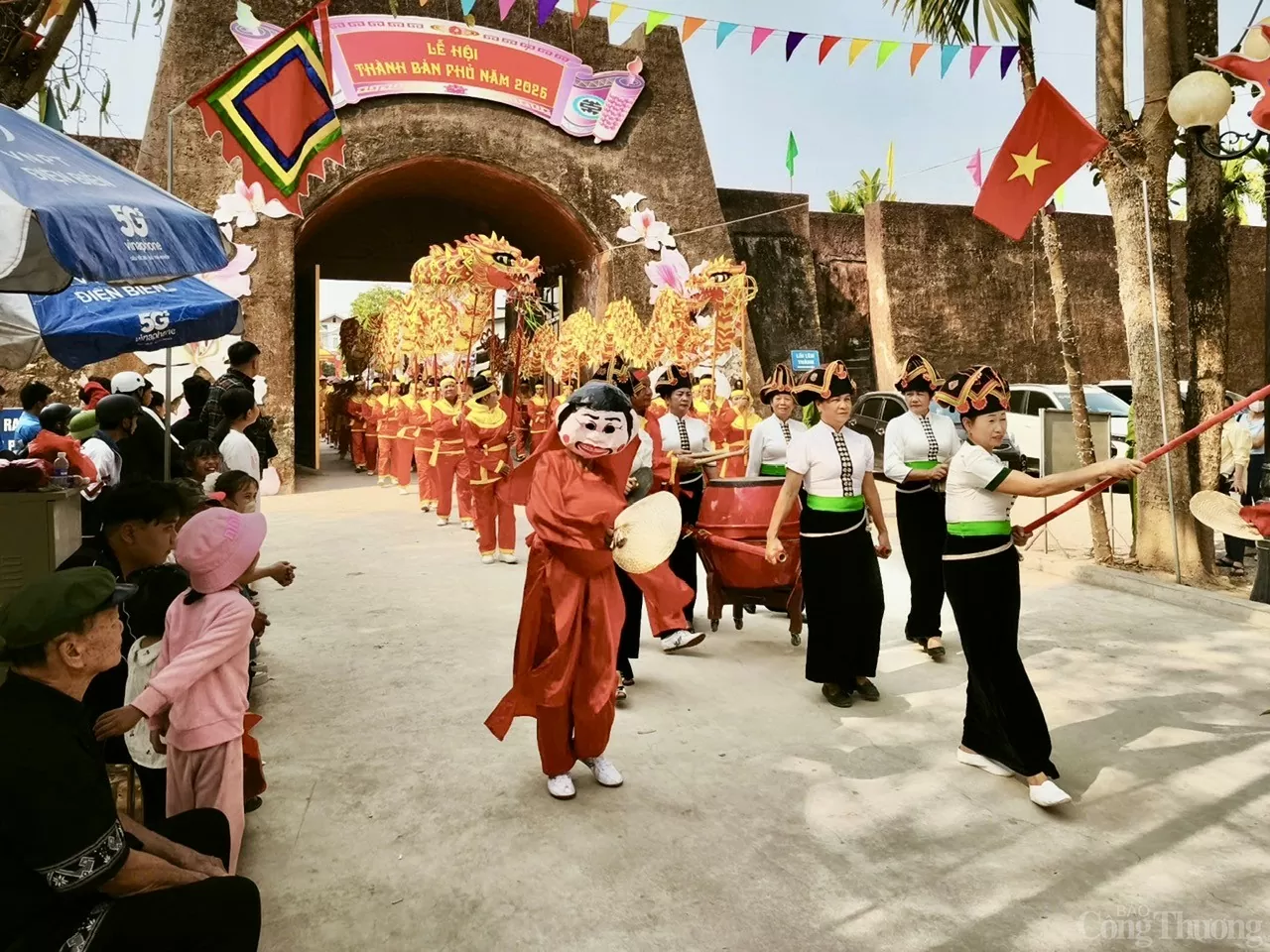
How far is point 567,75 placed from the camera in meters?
14.6

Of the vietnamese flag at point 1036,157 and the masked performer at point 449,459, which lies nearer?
the vietnamese flag at point 1036,157

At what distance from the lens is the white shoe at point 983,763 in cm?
358

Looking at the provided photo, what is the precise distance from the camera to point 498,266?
7.38m

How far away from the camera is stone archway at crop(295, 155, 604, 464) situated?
14484mm

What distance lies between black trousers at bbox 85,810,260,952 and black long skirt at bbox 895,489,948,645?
428 centimetres

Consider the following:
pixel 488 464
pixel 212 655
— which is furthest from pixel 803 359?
pixel 212 655

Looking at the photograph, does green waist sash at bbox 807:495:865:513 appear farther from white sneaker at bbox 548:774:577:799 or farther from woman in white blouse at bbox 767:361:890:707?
white sneaker at bbox 548:774:577:799

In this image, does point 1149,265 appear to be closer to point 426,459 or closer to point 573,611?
point 573,611

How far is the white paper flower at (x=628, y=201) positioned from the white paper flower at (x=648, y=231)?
4.6 inches

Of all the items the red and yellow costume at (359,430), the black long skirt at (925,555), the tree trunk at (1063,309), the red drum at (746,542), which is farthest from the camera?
the red and yellow costume at (359,430)

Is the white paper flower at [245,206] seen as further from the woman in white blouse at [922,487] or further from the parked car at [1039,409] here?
the parked car at [1039,409]

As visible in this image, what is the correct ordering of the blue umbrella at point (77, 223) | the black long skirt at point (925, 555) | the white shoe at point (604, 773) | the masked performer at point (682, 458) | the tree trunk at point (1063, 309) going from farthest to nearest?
the tree trunk at point (1063, 309)
the masked performer at point (682, 458)
the black long skirt at point (925, 555)
the white shoe at point (604, 773)
the blue umbrella at point (77, 223)

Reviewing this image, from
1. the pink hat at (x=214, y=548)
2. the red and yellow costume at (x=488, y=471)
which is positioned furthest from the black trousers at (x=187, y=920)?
the red and yellow costume at (x=488, y=471)

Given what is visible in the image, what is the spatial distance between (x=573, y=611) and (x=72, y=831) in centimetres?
200
